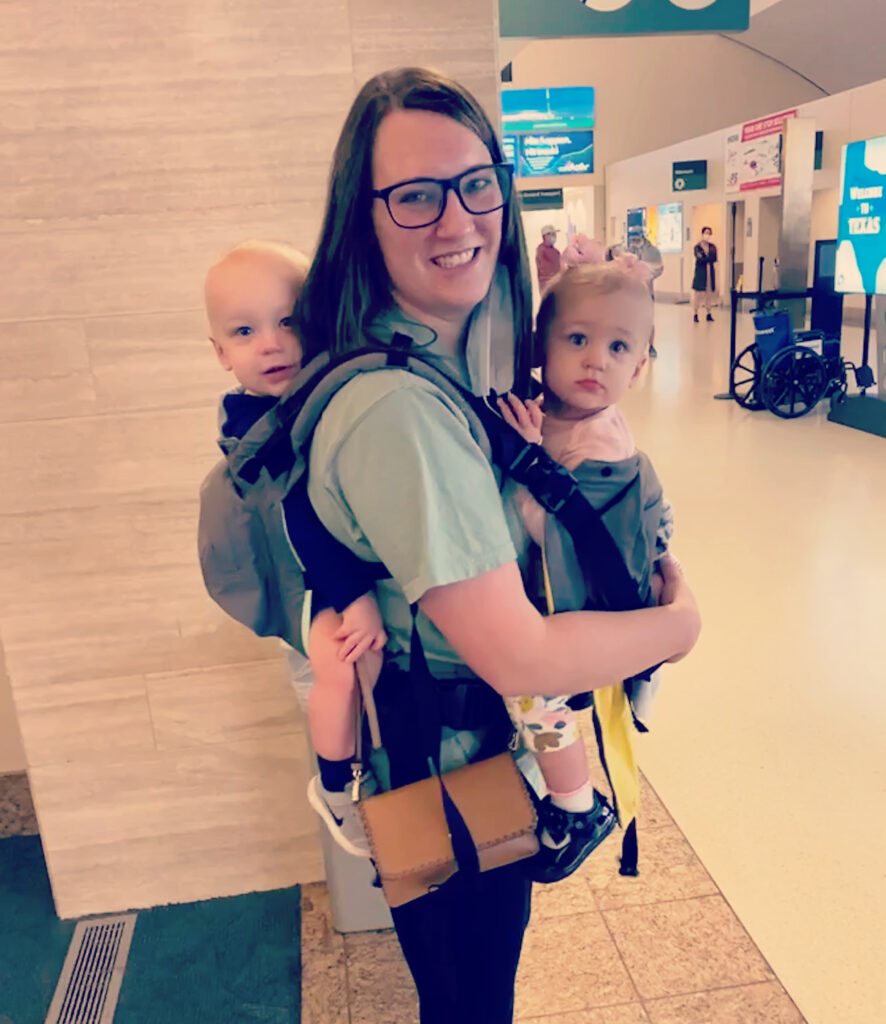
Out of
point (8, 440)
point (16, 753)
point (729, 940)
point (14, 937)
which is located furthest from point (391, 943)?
point (8, 440)

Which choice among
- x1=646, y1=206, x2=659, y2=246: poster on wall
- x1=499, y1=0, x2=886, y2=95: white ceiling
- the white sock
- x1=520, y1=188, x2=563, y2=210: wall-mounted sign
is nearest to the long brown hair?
the white sock

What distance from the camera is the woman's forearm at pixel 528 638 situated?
0.93 m

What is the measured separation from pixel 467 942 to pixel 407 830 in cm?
25

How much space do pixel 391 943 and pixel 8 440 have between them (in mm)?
1498

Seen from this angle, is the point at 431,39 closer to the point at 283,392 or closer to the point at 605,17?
the point at 283,392

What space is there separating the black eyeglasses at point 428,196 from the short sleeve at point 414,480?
7.6 inches

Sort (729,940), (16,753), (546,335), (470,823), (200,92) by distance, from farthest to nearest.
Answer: (16,753)
(729,940)
(200,92)
(546,335)
(470,823)

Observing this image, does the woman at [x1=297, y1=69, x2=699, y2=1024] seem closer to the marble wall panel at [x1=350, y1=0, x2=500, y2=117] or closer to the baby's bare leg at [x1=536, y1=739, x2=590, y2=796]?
the baby's bare leg at [x1=536, y1=739, x2=590, y2=796]

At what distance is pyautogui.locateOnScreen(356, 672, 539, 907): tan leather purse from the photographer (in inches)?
42.9

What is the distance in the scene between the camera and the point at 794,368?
7.59 meters

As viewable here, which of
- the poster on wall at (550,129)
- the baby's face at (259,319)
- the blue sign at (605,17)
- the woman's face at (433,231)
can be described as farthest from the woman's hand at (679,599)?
the poster on wall at (550,129)

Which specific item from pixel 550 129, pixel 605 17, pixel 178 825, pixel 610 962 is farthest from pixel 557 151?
pixel 610 962

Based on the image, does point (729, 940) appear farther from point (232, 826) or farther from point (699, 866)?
point (232, 826)

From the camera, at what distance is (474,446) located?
0.93 m
